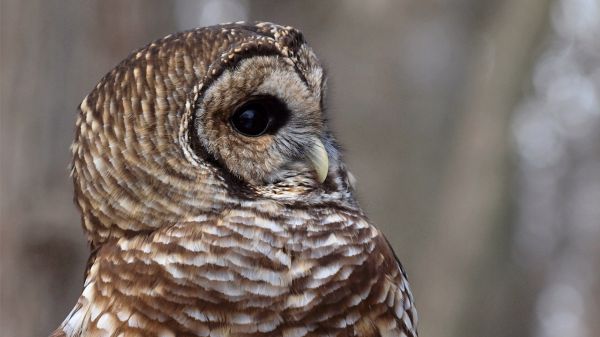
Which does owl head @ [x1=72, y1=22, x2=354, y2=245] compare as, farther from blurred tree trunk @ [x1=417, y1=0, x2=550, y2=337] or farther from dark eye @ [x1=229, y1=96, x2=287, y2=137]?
blurred tree trunk @ [x1=417, y1=0, x2=550, y2=337]

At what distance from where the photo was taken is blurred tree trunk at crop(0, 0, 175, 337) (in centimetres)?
456

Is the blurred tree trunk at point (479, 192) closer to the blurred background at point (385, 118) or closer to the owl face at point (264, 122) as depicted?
the blurred background at point (385, 118)

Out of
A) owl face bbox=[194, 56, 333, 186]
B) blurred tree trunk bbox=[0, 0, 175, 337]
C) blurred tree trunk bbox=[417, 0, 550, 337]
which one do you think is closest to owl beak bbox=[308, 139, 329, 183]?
owl face bbox=[194, 56, 333, 186]

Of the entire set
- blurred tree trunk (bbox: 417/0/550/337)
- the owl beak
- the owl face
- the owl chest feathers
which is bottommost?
blurred tree trunk (bbox: 417/0/550/337)

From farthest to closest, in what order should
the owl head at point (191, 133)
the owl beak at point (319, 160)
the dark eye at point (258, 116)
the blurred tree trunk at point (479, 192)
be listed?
the blurred tree trunk at point (479, 192) < the owl beak at point (319, 160) < the dark eye at point (258, 116) < the owl head at point (191, 133)

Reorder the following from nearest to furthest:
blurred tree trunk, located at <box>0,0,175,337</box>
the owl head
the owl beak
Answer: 1. the owl head
2. the owl beak
3. blurred tree trunk, located at <box>0,0,175,337</box>

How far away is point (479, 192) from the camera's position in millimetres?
7250

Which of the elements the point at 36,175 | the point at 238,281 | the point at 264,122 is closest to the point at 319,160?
the point at 264,122

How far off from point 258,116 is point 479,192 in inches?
178

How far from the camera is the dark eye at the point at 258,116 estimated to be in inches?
116

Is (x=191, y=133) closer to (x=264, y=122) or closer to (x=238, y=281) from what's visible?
(x=264, y=122)

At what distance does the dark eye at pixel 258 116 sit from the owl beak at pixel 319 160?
6.8 inches

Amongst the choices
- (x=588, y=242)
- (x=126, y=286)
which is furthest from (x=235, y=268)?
(x=588, y=242)

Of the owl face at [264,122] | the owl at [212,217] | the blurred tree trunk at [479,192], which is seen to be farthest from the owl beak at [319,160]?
the blurred tree trunk at [479,192]
